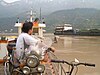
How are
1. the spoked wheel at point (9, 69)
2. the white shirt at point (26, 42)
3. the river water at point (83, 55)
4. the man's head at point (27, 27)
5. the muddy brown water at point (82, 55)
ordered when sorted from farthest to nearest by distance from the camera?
the river water at point (83, 55) < the muddy brown water at point (82, 55) < the spoked wheel at point (9, 69) < the man's head at point (27, 27) < the white shirt at point (26, 42)

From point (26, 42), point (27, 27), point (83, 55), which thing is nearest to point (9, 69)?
point (26, 42)

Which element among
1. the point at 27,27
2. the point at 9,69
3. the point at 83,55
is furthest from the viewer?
the point at 83,55

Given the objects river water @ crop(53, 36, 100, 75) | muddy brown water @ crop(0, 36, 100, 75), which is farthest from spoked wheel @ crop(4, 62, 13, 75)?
river water @ crop(53, 36, 100, 75)

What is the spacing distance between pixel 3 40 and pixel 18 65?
7.70m

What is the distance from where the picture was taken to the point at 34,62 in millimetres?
4746

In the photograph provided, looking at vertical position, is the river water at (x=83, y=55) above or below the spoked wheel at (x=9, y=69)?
below

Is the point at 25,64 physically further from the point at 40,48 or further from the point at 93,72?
the point at 93,72

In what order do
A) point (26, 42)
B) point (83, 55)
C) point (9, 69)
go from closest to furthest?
1. point (26, 42)
2. point (9, 69)
3. point (83, 55)

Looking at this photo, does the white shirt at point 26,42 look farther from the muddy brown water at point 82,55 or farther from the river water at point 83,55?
the river water at point 83,55

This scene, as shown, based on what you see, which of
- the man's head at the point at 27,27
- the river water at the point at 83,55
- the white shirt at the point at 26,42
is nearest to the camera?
the white shirt at the point at 26,42

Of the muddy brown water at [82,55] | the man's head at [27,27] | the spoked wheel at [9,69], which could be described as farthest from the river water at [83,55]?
the man's head at [27,27]

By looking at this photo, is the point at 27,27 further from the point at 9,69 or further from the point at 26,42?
the point at 9,69

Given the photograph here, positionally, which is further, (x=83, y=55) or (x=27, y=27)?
(x=83, y=55)

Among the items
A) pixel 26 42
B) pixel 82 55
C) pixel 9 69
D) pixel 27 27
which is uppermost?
pixel 27 27
